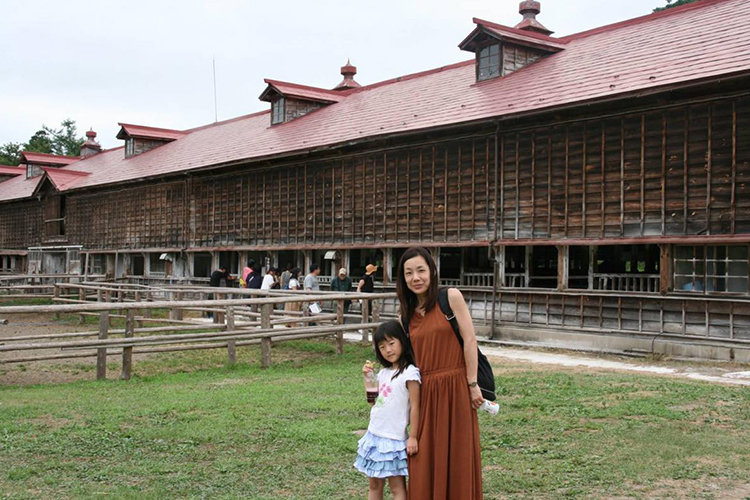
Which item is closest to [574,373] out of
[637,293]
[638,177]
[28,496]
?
[637,293]

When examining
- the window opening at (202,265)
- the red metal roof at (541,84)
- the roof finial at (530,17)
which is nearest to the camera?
the red metal roof at (541,84)

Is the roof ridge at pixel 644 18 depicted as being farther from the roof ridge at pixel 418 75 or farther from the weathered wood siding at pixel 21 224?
the weathered wood siding at pixel 21 224

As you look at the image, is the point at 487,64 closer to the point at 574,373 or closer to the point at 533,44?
the point at 533,44

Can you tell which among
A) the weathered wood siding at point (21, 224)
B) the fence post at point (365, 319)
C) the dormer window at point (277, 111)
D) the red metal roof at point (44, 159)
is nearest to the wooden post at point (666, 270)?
the fence post at point (365, 319)

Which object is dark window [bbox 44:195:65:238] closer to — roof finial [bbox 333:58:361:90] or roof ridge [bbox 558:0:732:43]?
roof finial [bbox 333:58:361:90]

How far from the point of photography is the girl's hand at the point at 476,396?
15.0ft

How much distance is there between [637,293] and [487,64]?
31.0 feet

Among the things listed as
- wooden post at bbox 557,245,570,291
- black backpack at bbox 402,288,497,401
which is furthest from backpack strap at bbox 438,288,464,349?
wooden post at bbox 557,245,570,291

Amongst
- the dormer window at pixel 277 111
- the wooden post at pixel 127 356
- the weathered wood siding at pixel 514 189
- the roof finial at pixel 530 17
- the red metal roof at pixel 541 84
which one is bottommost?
the wooden post at pixel 127 356

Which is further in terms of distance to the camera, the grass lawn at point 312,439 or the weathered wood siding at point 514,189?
the weathered wood siding at point 514,189

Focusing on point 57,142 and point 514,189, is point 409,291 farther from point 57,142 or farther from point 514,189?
point 57,142

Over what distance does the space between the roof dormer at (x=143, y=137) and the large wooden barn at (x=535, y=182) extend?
29.2 ft

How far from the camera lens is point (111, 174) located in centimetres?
3672

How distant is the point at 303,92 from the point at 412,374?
26506 millimetres
